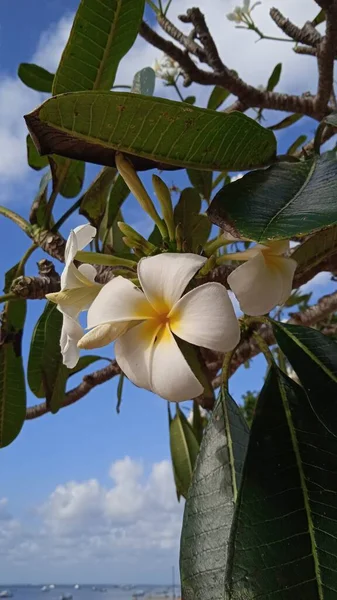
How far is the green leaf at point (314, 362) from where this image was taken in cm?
61

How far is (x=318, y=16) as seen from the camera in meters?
1.83

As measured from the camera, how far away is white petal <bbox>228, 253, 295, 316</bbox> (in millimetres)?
618

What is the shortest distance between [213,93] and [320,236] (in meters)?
1.04

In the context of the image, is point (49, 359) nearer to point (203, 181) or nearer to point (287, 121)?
point (203, 181)

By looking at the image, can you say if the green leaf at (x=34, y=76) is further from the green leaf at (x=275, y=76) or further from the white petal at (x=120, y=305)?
the white petal at (x=120, y=305)

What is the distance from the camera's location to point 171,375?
52cm

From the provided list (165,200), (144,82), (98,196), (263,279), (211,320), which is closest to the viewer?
(211,320)

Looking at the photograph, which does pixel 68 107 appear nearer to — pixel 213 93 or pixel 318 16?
pixel 213 93

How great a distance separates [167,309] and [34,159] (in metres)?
0.66

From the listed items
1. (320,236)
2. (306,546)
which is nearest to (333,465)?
(306,546)

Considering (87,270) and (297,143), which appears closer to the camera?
(87,270)

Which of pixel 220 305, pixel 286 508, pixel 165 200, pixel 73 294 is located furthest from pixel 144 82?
pixel 286 508

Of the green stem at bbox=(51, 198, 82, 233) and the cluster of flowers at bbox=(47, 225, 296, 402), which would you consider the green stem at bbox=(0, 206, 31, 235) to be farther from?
the cluster of flowers at bbox=(47, 225, 296, 402)

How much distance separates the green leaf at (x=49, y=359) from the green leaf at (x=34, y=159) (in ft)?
0.84
